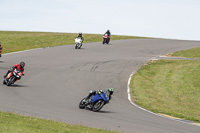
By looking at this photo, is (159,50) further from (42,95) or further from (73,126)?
(73,126)

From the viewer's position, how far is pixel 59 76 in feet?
86.6

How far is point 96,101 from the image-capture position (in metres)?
16.3

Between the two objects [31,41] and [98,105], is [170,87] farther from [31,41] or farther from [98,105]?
[31,41]

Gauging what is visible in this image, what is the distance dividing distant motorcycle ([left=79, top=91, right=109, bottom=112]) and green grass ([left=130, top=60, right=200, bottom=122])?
360 cm

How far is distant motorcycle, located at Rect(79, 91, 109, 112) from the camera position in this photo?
52.7 feet

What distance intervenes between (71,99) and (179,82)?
11677mm

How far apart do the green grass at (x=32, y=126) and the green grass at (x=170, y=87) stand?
764cm

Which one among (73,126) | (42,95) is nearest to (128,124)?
(73,126)

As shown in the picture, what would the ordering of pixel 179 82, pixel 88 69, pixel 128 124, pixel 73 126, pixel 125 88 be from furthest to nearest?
1. pixel 88 69
2. pixel 179 82
3. pixel 125 88
4. pixel 128 124
5. pixel 73 126

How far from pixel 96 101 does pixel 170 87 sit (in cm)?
1143

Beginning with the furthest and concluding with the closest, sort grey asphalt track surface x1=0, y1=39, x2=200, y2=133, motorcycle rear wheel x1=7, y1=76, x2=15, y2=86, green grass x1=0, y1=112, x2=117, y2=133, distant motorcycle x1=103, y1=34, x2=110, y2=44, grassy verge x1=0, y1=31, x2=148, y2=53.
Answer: distant motorcycle x1=103, y1=34, x2=110, y2=44 → grassy verge x1=0, y1=31, x2=148, y2=53 → motorcycle rear wheel x1=7, y1=76, x2=15, y2=86 → grey asphalt track surface x1=0, y1=39, x2=200, y2=133 → green grass x1=0, y1=112, x2=117, y2=133

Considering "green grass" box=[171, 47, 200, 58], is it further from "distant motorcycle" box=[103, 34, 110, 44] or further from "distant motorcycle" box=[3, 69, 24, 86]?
"distant motorcycle" box=[3, 69, 24, 86]

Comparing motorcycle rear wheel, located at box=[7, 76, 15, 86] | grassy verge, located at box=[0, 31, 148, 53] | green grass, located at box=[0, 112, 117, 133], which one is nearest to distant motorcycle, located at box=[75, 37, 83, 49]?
grassy verge, located at box=[0, 31, 148, 53]

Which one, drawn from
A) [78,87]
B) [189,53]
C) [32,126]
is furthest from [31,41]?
[32,126]
